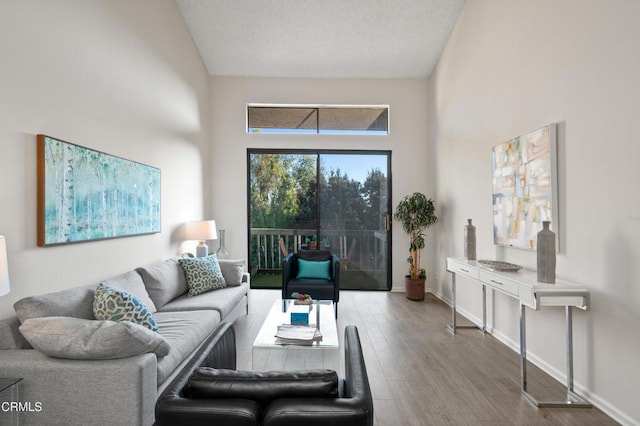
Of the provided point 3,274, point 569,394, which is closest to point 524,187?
point 569,394

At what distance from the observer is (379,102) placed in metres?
5.95

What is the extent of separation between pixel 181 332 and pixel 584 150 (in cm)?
322

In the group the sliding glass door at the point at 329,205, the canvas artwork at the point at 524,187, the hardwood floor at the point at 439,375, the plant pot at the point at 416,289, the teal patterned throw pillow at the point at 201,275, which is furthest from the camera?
the sliding glass door at the point at 329,205

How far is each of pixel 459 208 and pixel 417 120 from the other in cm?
197

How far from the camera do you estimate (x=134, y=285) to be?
2.98 m

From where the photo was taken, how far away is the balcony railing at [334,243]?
604 cm

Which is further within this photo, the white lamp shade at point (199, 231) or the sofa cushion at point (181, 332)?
the white lamp shade at point (199, 231)

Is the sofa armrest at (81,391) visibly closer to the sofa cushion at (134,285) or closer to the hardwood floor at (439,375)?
the sofa cushion at (134,285)

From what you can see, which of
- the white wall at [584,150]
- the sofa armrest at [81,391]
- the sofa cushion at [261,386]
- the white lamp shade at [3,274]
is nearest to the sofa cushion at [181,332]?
the sofa armrest at [81,391]

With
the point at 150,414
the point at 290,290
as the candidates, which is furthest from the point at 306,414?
the point at 290,290

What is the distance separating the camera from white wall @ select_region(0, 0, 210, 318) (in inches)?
83.7

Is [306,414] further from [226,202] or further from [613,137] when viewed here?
[226,202]

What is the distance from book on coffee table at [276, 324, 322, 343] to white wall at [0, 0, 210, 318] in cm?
162

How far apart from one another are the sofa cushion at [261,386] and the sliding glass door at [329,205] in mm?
4752
